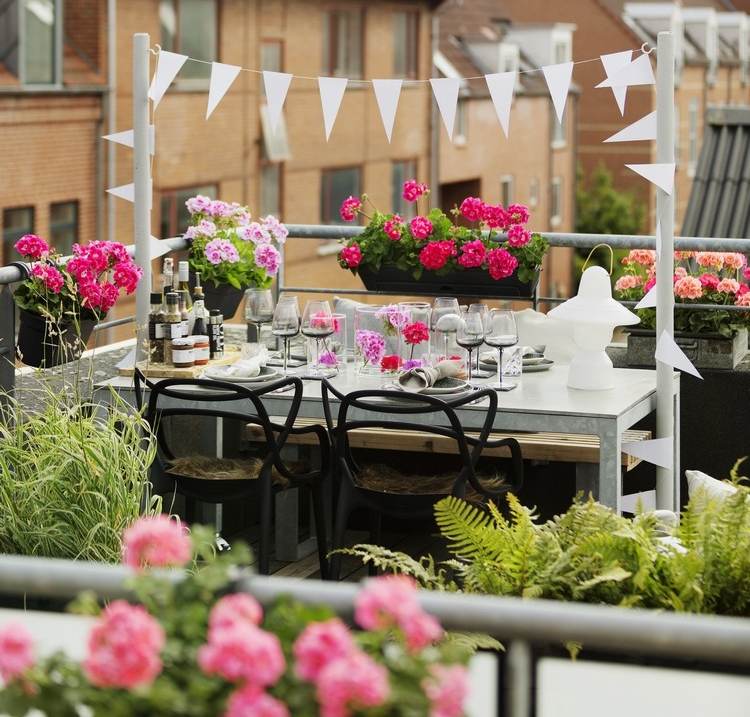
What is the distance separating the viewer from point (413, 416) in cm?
484

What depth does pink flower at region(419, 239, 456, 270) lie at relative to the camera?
241 inches

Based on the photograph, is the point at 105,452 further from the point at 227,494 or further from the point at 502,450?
the point at 502,450

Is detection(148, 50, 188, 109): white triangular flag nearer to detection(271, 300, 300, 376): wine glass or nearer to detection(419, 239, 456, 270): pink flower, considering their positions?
detection(271, 300, 300, 376): wine glass

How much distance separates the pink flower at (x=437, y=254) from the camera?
612cm

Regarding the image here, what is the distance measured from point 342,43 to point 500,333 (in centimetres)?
2001

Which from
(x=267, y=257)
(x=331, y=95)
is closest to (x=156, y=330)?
(x=267, y=257)

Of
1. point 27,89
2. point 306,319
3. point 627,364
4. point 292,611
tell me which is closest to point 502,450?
point 306,319

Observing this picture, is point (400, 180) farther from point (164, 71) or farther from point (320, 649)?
point (320, 649)

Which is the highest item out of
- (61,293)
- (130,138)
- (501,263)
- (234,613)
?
(130,138)

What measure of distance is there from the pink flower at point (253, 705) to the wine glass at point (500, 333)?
11.2 feet

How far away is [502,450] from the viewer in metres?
5.41

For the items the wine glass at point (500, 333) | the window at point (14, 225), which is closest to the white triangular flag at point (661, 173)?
the wine glass at point (500, 333)

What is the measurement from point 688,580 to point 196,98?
1804 cm

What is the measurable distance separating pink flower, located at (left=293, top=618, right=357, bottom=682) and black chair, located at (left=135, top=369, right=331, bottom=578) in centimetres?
291
